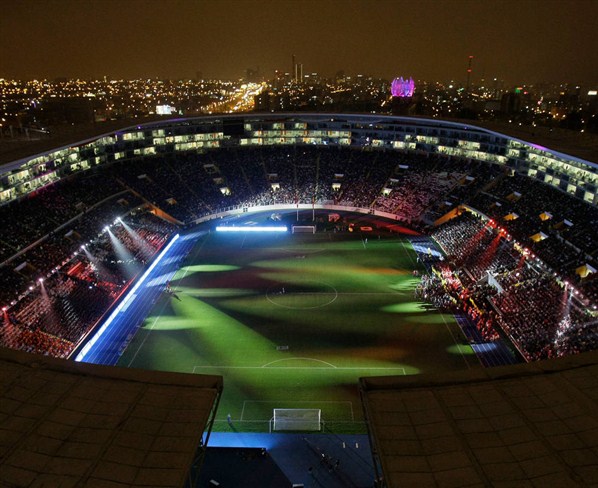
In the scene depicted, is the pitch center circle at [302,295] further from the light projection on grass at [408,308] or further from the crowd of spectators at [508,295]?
the crowd of spectators at [508,295]

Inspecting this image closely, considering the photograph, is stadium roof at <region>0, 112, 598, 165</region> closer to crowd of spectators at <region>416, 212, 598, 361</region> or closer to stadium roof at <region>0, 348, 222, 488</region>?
crowd of spectators at <region>416, 212, 598, 361</region>

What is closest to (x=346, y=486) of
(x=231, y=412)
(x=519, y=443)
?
(x=231, y=412)

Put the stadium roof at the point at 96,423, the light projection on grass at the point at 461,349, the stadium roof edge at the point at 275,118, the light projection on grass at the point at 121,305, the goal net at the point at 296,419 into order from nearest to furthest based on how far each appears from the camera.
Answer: the stadium roof at the point at 96,423
the goal net at the point at 296,419
the light projection on grass at the point at 461,349
the light projection on grass at the point at 121,305
the stadium roof edge at the point at 275,118

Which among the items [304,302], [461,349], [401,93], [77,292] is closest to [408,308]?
[461,349]

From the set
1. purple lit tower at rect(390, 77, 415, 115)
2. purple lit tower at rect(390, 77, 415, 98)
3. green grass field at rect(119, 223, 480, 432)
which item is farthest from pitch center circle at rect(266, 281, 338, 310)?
purple lit tower at rect(390, 77, 415, 98)

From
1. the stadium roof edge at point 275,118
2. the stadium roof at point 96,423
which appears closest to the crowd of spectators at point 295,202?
the stadium roof edge at point 275,118

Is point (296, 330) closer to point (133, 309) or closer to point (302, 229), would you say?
point (133, 309)
